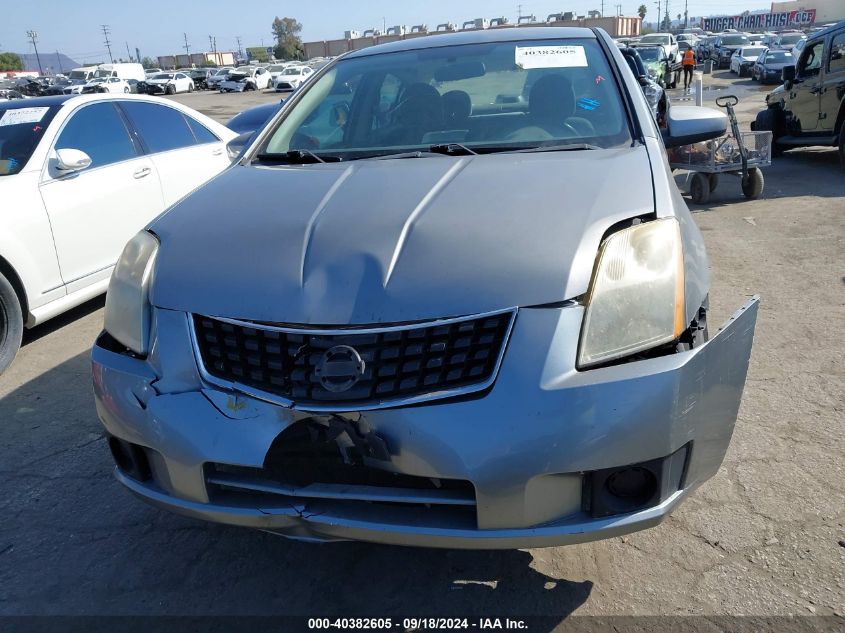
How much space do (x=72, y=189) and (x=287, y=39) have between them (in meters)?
120

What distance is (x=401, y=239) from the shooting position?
7.07 ft

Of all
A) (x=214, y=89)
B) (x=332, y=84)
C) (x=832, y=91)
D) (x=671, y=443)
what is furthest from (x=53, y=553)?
(x=214, y=89)

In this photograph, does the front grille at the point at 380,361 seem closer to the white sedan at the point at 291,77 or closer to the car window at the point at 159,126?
the car window at the point at 159,126

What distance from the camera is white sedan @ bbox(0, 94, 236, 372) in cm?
451

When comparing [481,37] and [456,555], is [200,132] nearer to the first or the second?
[481,37]

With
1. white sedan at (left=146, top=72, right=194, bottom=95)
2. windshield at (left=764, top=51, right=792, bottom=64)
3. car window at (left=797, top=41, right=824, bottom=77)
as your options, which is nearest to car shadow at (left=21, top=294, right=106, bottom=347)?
car window at (left=797, top=41, right=824, bottom=77)

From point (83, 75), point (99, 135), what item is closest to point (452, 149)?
point (99, 135)

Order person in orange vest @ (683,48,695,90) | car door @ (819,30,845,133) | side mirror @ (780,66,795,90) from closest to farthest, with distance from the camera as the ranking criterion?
1. car door @ (819,30,845,133)
2. side mirror @ (780,66,795,90)
3. person in orange vest @ (683,48,695,90)

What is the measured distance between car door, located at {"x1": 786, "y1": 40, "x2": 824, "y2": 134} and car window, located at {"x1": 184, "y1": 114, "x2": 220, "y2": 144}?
26.9ft

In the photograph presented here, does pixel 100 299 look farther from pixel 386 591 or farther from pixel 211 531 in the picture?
pixel 386 591

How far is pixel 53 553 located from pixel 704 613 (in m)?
2.28

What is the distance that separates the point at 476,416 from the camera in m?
1.83

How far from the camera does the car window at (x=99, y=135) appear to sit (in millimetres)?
5113

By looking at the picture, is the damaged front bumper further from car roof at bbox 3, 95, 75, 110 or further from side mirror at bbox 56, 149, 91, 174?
car roof at bbox 3, 95, 75, 110
